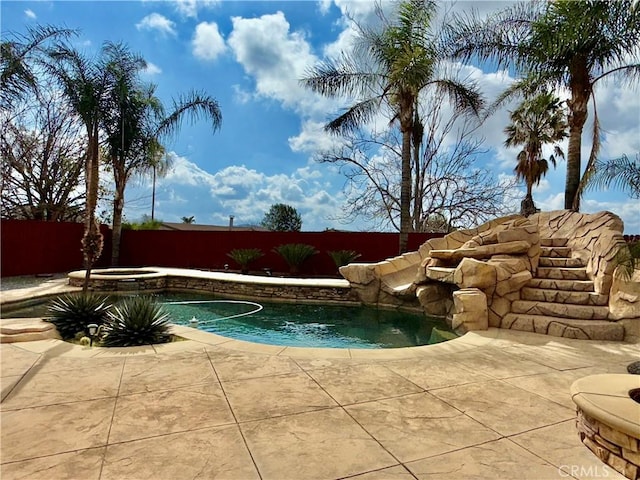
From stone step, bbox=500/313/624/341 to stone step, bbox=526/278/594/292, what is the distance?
85 cm

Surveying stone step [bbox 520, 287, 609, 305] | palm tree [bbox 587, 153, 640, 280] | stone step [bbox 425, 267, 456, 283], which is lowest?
stone step [bbox 520, 287, 609, 305]

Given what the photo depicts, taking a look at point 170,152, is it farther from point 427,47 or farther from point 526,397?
point 526,397

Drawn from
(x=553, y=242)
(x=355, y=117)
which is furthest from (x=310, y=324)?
(x=355, y=117)

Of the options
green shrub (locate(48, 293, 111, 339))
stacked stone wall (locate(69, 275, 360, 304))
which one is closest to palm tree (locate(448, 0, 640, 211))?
stacked stone wall (locate(69, 275, 360, 304))

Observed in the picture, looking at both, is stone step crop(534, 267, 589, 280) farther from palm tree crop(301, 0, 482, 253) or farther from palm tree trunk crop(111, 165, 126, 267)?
palm tree trunk crop(111, 165, 126, 267)

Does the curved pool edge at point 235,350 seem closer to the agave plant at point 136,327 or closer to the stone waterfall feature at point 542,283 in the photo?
the agave plant at point 136,327

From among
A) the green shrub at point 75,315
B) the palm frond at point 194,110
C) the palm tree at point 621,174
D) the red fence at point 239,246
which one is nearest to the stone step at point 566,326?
the palm tree at point 621,174

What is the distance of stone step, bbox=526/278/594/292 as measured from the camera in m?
6.39

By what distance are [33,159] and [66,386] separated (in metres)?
16.3

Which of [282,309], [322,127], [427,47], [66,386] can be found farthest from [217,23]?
[66,386]

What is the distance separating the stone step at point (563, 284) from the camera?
6.39m

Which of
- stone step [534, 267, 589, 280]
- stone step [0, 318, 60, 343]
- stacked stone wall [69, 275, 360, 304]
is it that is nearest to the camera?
stone step [0, 318, 60, 343]

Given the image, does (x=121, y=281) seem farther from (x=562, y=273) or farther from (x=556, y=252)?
(x=556, y=252)

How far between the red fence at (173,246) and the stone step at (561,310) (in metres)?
6.89
